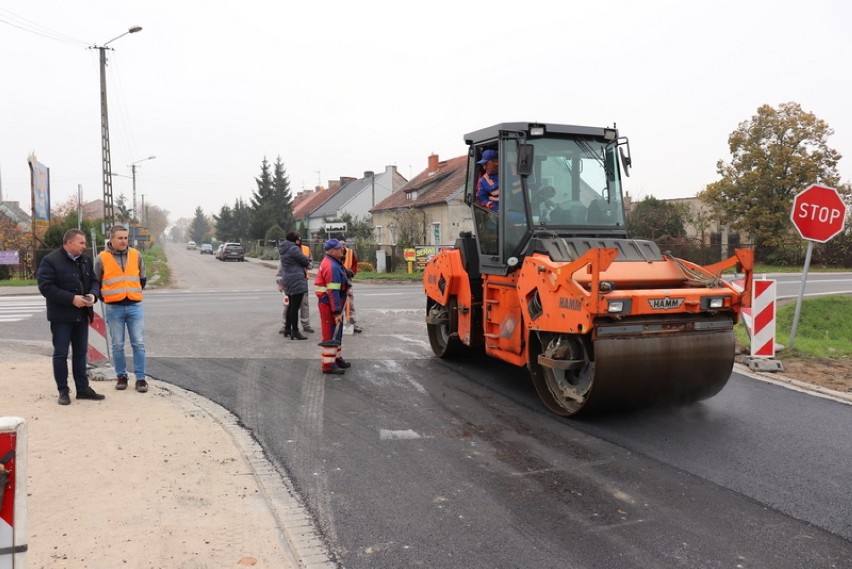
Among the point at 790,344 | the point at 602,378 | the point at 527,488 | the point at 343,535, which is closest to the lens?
the point at 343,535

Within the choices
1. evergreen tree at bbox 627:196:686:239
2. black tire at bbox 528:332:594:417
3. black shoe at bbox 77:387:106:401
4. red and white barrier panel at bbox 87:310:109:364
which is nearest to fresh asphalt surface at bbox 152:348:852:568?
black tire at bbox 528:332:594:417

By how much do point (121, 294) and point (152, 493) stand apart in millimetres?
3153

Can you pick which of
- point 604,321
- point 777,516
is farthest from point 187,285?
point 777,516

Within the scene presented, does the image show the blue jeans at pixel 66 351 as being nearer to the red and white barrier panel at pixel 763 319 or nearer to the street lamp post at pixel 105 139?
the red and white barrier panel at pixel 763 319

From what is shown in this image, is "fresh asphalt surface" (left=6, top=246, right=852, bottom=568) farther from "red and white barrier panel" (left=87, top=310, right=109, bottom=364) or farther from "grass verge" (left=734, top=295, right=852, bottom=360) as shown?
"grass verge" (left=734, top=295, right=852, bottom=360)

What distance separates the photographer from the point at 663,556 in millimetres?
3549

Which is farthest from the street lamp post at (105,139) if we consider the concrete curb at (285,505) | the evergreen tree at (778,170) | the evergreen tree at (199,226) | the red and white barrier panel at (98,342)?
the evergreen tree at (199,226)

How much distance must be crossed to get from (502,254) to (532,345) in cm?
108

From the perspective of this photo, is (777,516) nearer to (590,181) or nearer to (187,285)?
(590,181)

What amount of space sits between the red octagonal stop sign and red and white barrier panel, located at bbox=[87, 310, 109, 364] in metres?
8.88

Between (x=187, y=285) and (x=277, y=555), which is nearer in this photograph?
(x=277, y=555)

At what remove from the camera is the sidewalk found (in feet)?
11.4

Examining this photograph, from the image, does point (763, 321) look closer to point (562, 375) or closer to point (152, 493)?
point (562, 375)

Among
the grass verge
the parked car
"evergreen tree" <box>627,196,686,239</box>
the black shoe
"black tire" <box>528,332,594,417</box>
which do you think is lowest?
the grass verge
